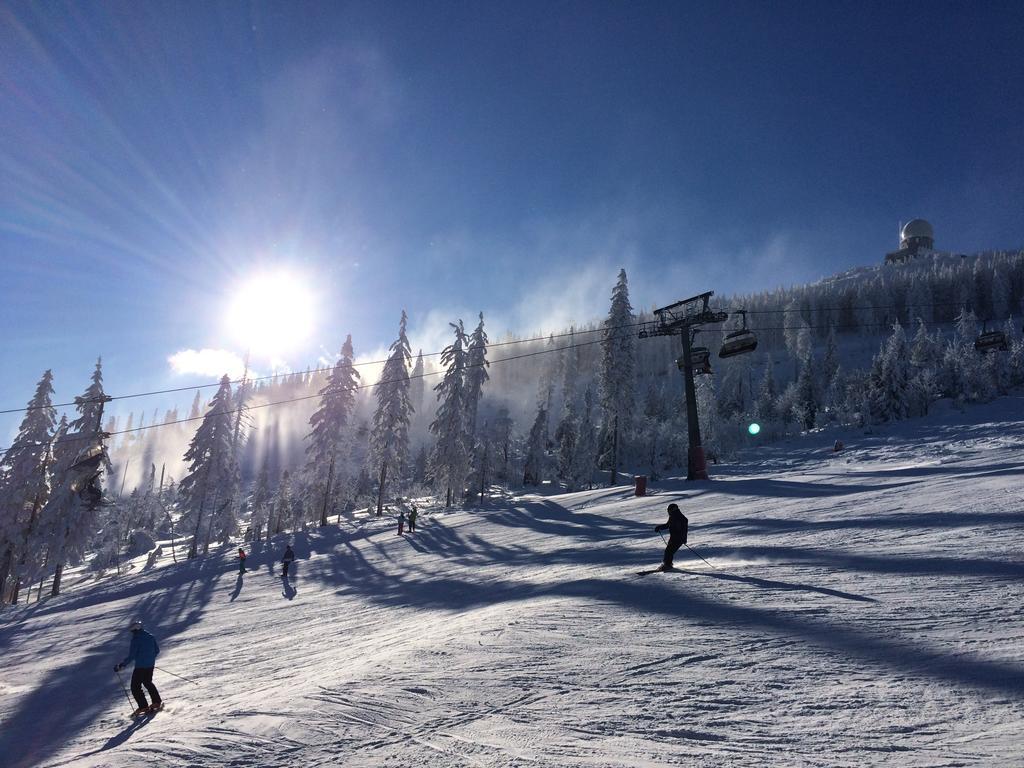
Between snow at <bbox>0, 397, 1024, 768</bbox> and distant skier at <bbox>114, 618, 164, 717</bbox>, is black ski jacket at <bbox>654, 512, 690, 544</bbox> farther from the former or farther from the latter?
distant skier at <bbox>114, 618, 164, 717</bbox>

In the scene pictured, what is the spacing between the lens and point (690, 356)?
25.2m

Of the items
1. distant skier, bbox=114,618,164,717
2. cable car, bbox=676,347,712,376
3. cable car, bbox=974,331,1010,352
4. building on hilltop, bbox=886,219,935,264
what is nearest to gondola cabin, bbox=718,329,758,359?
cable car, bbox=676,347,712,376

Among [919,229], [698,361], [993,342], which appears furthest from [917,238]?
[698,361]

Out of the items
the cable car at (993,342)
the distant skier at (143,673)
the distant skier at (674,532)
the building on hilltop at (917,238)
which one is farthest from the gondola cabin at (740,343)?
the building on hilltop at (917,238)

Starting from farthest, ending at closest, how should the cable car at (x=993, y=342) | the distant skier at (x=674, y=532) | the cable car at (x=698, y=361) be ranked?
the cable car at (x=993, y=342)
the cable car at (x=698, y=361)
the distant skier at (x=674, y=532)

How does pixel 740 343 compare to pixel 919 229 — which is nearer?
pixel 740 343

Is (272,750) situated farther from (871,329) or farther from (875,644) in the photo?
(871,329)

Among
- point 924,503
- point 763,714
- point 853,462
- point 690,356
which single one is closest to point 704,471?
point 690,356

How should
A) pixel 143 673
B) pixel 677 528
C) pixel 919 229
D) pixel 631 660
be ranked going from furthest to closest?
pixel 919 229 → pixel 677 528 → pixel 143 673 → pixel 631 660

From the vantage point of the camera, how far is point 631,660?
6.32 m

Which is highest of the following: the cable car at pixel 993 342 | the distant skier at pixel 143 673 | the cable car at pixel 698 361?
the cable car at pixel 993 342

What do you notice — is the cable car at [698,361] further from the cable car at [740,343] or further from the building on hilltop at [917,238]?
the building on hilltop at [917,238]

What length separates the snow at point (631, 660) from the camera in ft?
14.8

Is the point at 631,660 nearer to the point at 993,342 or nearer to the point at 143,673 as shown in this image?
the point at 143,673
